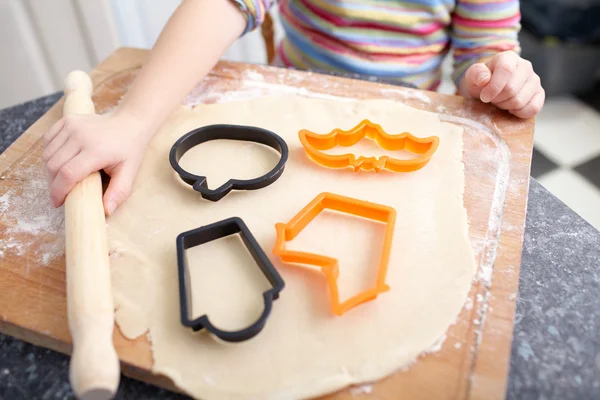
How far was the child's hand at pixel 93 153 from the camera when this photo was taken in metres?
0.59

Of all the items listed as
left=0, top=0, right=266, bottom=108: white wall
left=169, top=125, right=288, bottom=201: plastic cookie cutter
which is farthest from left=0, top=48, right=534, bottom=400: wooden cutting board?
left=0, top=0, right=266, bottom=108: white wall

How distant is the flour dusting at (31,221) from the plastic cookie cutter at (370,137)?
316 millimetres

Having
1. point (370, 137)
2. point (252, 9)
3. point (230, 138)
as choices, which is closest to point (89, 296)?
point (230, 138)

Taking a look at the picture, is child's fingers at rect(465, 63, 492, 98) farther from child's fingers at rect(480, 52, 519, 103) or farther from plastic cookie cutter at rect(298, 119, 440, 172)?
plastic cookie cutter at rect(298, 119, 440, 172)

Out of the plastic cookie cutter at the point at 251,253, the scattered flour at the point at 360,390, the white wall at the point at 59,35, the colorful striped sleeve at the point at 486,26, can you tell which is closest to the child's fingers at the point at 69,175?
the plastic cookie cutter at the point at 251,253

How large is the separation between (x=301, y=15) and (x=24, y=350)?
2.20ft

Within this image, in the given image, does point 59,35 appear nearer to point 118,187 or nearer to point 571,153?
point 118,187

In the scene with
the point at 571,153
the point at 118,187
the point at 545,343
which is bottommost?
the point at 571,153

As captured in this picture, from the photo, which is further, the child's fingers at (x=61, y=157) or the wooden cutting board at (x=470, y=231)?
the child's fingers at (x=61, y=157)

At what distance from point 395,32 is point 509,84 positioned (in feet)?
0.82

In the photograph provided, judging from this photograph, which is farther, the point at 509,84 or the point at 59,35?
the point at 59,35

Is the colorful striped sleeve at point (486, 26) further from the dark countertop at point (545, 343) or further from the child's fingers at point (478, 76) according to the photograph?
the dark countertop at point (545, 343)

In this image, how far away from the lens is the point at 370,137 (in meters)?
0.68

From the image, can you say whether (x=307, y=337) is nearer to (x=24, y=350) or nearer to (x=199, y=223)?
(x=199, y=223)
